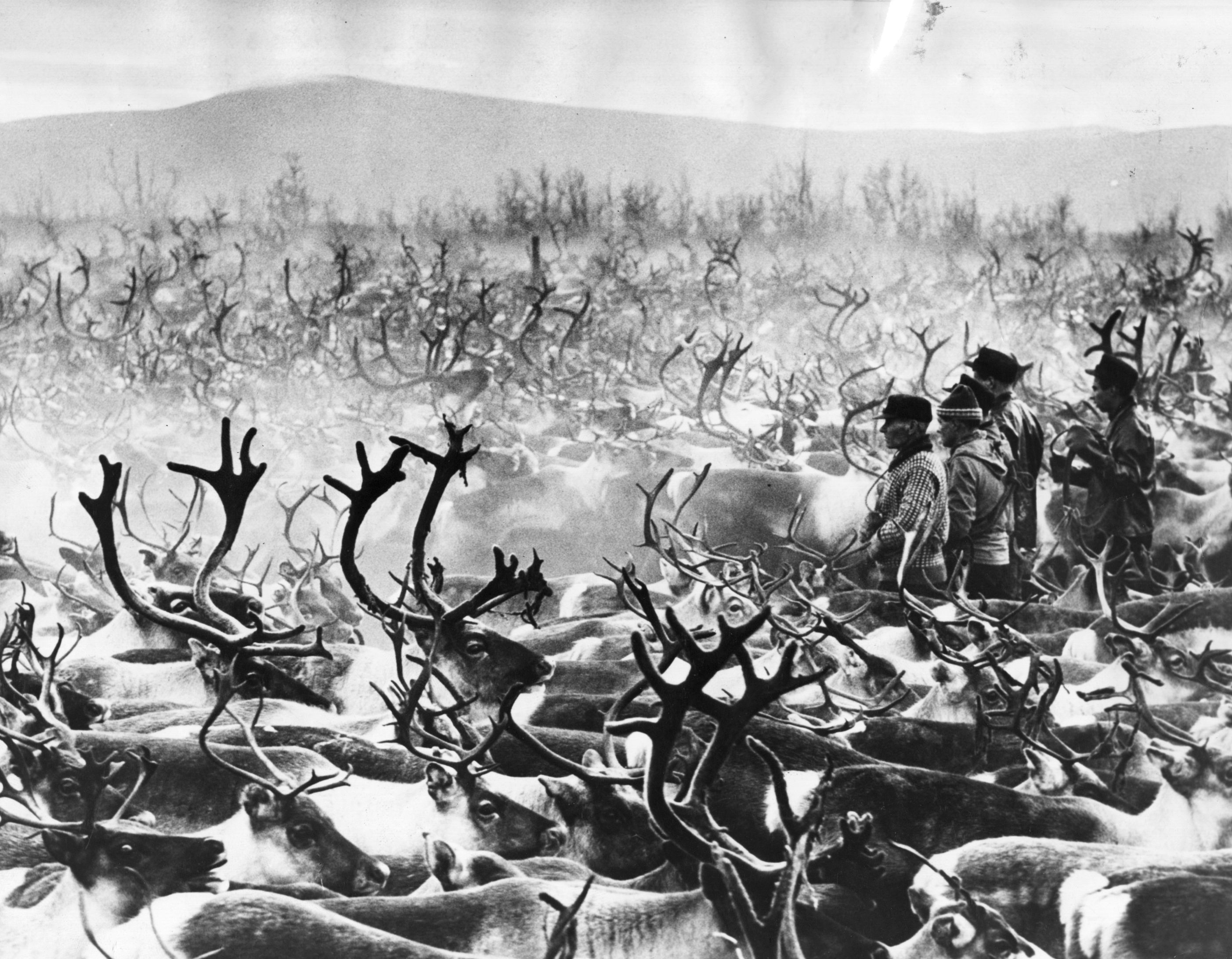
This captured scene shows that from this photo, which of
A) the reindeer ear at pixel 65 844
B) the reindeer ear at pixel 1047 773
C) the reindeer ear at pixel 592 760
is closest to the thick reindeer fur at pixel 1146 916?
the reindeer ear at pixel 1047 773

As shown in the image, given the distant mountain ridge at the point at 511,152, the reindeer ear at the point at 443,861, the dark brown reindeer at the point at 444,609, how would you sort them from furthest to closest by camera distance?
the distant mountain ridge at the point at 511,152 → the dark brown reindeer at the point at 444,609 → the reindeer ear at the point at 443,861

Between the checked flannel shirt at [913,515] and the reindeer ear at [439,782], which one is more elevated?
the checked flannel shirt at [913,515]

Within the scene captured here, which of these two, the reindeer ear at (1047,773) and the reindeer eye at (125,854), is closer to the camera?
the reindeer eye at (125,854)

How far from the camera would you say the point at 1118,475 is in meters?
3.44

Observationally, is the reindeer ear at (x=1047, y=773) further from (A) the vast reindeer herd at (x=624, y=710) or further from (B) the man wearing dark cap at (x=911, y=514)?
(B) the man wearing dark cap at (x=911, y=514)

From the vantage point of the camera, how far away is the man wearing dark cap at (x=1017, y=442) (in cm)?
337

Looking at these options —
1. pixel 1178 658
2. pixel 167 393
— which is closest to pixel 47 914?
pixel 167 393

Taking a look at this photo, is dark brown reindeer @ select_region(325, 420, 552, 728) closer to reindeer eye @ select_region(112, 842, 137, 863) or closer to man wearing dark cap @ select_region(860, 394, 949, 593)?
reindeer eye @ select_region(112, 842, 137, 863)

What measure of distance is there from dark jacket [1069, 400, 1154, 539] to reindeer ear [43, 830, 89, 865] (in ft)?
8.47

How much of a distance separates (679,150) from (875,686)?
1445 millimetres

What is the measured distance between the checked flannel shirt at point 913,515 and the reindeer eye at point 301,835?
1516 mm

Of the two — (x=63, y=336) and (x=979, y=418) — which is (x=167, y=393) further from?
(x=979, y=418)

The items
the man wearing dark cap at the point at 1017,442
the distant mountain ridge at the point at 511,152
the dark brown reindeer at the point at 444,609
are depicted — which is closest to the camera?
the dark brown reindeer at the point at 444,609

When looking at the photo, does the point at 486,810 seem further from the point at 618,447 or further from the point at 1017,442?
the point at 1017,442
